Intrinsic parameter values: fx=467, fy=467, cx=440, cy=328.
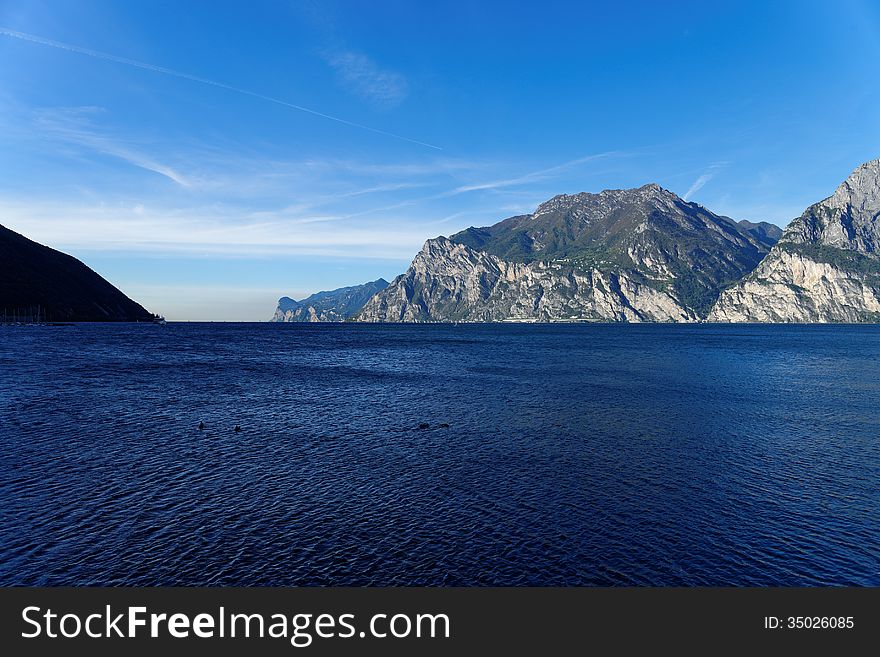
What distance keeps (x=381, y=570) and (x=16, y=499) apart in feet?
105

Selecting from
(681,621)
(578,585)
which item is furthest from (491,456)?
(681,621)

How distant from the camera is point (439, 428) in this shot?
214ft

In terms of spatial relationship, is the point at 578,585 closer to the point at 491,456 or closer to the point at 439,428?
the point at 491,456

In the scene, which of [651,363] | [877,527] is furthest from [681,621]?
[651,363]

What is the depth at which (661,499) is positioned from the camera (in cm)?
4078

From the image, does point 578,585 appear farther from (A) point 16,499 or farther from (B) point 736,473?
(A) point 16,499

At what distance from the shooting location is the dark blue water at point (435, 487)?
96.4ft

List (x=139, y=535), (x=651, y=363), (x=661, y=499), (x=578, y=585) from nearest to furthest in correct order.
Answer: (x=578, y=585), (x=139, y=535), (x=661, y=499), (x=651, y=363)

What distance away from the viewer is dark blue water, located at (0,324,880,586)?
2938 cm

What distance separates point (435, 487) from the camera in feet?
140

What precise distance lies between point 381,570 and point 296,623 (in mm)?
6437

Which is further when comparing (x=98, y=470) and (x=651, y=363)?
(x=651, y=363)

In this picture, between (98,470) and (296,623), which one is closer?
(296,623)

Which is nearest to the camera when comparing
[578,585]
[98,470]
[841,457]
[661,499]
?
[578,585]
